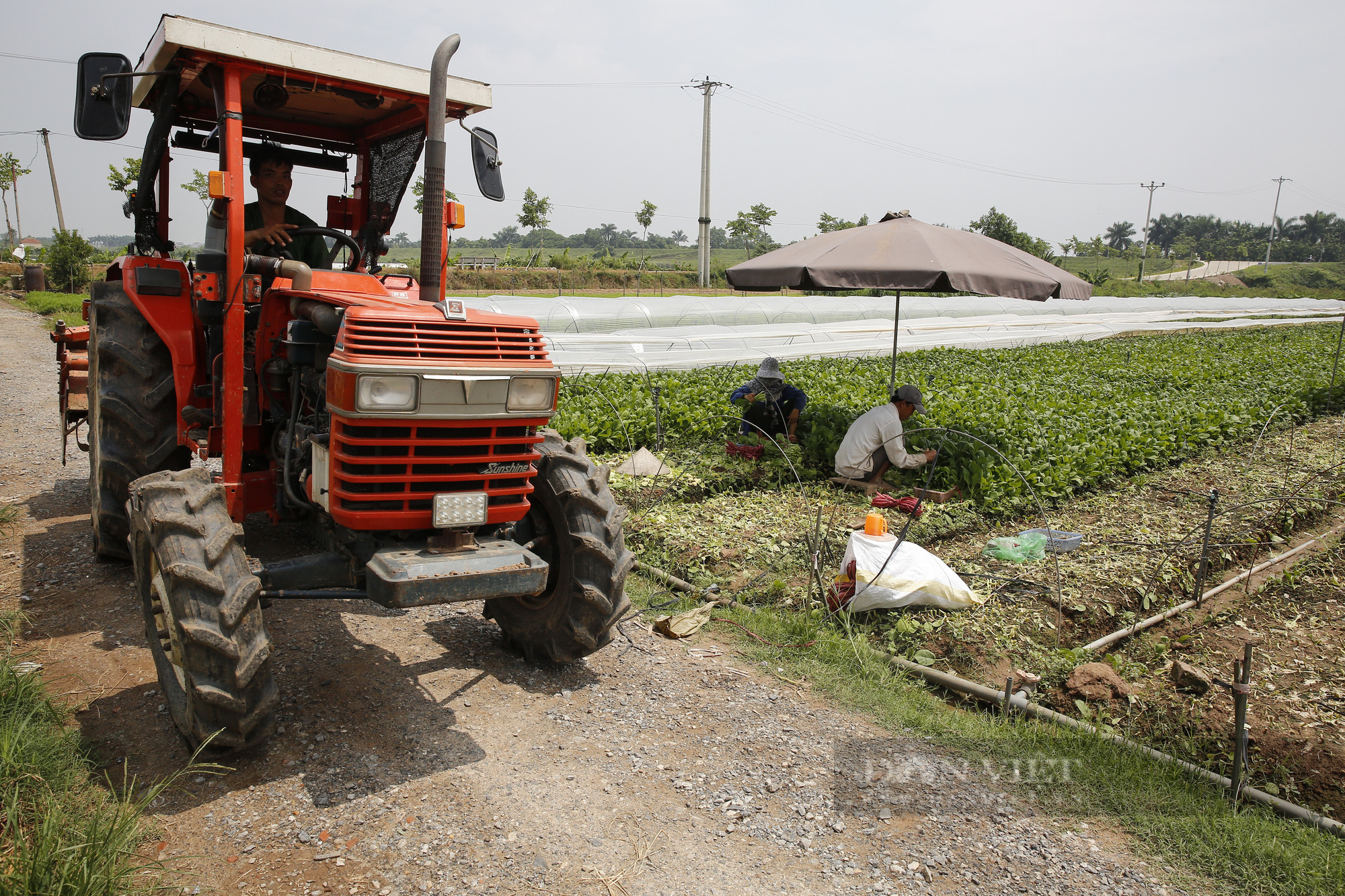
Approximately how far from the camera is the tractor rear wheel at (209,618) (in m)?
2.98

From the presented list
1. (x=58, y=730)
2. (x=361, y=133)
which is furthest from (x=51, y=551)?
(x=361, y=133)

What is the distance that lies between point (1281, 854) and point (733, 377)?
913cm

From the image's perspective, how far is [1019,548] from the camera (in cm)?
592

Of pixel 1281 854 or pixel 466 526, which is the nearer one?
pixel 1281 854

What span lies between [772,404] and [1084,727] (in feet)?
18.2

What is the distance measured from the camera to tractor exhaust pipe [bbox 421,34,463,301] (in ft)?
11.7

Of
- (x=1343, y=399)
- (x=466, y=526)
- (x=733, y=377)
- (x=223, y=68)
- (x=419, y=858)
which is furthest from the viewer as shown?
(x=1343, y=399)

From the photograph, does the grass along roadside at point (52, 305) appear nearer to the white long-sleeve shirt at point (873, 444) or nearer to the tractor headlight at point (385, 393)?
the white long-sleeve shirt at point (873, 444)

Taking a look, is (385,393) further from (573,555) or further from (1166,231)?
(1166,231)

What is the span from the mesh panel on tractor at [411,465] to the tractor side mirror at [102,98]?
69.6 inches

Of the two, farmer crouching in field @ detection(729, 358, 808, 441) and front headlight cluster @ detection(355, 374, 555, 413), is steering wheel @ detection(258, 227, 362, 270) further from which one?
farmer crouching in field @ detection(729, 358, 808, 441)

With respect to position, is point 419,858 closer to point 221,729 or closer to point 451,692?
point 221,729

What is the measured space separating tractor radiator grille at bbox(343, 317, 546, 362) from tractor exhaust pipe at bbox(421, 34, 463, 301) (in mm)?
579

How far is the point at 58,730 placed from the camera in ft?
10.6
